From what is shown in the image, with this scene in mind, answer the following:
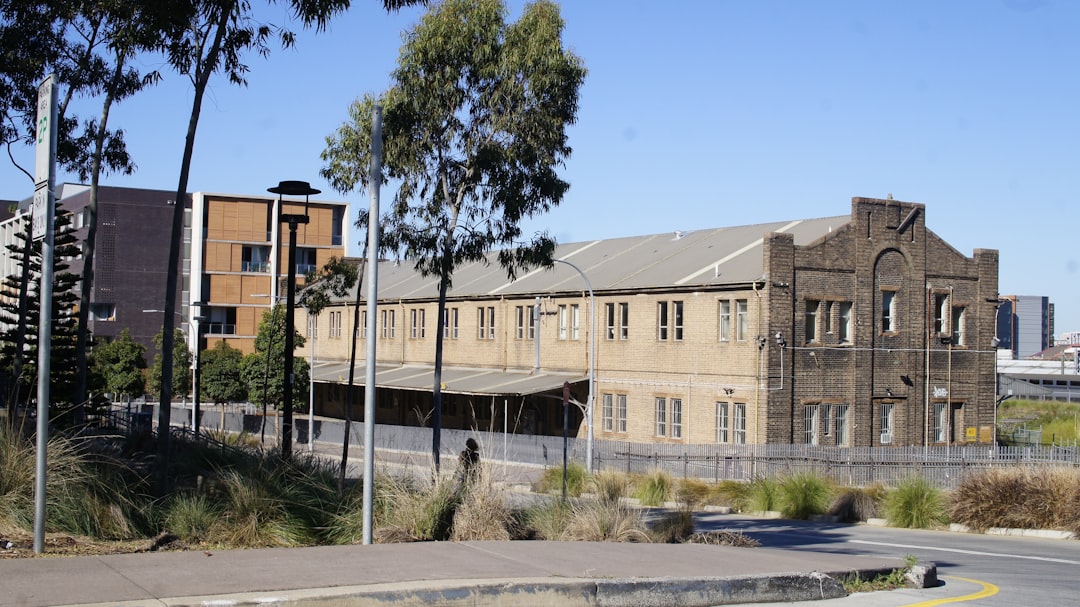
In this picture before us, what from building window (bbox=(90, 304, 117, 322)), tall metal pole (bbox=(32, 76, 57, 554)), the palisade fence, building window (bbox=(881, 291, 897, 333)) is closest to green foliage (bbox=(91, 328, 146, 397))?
building window (bbox=(90, 304, 117, 322))

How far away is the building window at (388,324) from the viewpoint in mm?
63625

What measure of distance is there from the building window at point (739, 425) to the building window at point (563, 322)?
10469 millimetres

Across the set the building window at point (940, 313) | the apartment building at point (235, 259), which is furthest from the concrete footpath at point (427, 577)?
the apartment building at point (235, 259)

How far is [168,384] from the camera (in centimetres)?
1458

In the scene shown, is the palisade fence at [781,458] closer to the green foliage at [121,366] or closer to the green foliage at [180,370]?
the green foliage at [180,370]

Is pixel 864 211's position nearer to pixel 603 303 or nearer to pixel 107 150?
pixel 603 303

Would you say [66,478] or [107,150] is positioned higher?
[107,150]

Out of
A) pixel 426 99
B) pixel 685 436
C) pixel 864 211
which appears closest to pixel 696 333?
pixel 685 436

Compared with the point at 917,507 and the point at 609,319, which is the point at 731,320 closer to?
the point at 609,319

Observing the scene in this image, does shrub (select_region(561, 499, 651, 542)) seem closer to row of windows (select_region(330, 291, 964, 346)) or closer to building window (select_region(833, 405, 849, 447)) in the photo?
row of windows (select_region(330, 291, 964, 346))

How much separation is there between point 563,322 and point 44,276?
39906 mm

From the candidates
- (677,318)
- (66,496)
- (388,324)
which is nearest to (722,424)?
(677,318)

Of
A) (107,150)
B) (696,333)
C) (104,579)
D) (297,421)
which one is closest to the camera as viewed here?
(104,579)

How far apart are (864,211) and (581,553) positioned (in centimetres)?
3411
